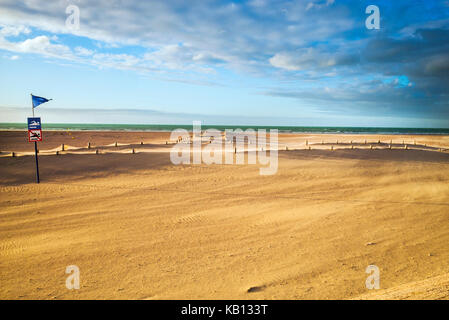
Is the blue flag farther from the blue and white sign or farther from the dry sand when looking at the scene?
the dry sand

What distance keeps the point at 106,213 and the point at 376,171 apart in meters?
17.2

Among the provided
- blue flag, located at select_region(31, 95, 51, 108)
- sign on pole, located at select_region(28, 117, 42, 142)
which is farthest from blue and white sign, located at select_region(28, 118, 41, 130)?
blue flag, located at select_region(31, 95, 51, 108)

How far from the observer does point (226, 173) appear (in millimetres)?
16172

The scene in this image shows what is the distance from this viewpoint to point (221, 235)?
7.46 metres

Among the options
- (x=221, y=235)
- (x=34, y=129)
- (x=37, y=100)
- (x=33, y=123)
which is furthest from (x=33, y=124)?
(x=221, y=235)

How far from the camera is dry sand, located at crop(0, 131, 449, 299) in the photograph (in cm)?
508

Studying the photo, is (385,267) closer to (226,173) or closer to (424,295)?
(424,295)

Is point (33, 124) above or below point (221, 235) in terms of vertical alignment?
above

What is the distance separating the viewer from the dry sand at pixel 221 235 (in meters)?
5.08

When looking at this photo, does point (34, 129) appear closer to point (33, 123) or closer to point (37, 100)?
point (33, 123)

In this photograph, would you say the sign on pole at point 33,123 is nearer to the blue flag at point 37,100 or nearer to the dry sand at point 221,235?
the blue flag at point 37,100

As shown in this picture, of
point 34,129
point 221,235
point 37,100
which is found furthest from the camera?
point 37,100
